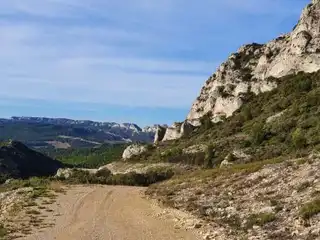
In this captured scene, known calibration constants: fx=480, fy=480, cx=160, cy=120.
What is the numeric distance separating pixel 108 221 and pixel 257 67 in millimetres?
97953

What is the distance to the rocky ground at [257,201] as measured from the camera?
22094 mm

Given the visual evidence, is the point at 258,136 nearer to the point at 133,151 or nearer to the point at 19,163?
the point at 133,151

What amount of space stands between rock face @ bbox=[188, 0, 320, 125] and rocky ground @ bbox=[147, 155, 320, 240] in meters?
66.7

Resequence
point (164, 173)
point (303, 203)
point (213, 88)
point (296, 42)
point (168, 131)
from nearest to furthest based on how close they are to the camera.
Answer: point (303, 203) < point (164, 173) < point (296, 42) < point (168, 131) < point (213, 88)

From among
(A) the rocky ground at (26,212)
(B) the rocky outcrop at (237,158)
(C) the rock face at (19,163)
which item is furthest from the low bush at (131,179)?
(C) the rock face at (19,163)

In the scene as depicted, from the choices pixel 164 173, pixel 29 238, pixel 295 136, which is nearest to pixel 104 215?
pixel 29 238

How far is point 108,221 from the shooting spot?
2981cm

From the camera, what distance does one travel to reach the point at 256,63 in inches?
4978

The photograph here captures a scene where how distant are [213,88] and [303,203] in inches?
4307

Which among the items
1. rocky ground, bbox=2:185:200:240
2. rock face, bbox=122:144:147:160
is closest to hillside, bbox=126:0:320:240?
rock face, bbox=122:144:147:160

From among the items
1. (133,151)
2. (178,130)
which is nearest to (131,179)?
(133,151)

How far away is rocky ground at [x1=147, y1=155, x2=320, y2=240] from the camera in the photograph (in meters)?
22.1

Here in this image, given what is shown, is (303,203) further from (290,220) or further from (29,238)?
(29,238)

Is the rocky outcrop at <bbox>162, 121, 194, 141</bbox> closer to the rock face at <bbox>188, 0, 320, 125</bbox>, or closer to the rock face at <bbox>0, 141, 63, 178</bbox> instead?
the rock face at <bbox>188, 0, 320, 125</bbox>
